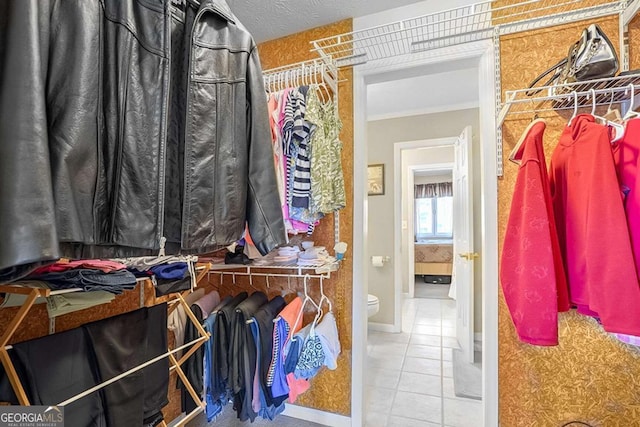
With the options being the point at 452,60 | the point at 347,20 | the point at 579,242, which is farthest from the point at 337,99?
the point at 579,242

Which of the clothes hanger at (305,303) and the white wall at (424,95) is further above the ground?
the white wall at (424,95)

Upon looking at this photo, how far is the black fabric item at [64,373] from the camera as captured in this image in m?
0.87

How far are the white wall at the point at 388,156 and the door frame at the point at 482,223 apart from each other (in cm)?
176

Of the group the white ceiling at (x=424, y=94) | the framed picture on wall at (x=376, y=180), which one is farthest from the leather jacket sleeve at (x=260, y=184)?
the framed picture on wall at (x=376, y=180)

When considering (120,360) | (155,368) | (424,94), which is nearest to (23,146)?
(120,360)

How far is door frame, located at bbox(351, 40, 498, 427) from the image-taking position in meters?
1.57

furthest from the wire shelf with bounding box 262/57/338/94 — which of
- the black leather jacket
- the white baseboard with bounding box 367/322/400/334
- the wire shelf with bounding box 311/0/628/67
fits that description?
the white baseboard with bounding box 367/322/400/334

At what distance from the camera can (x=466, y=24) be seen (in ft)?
5.39

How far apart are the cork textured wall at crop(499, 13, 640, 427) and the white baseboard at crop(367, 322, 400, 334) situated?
76.8 inches

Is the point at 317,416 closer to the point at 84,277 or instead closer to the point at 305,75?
the point at 84,277

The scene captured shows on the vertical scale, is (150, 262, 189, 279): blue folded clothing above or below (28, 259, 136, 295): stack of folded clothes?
below

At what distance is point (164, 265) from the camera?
1204 mm

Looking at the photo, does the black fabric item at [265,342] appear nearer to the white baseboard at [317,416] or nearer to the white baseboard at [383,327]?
the white baseboard at [317,416]

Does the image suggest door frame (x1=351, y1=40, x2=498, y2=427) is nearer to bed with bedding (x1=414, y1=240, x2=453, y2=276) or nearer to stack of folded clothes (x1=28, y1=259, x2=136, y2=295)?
stack of folded clothes (x1=28, y1=259, x2=136, y2=295)
